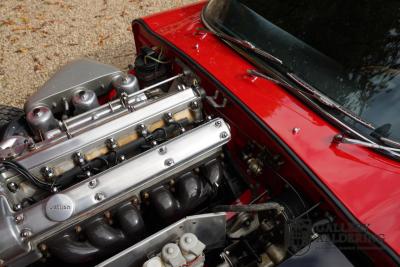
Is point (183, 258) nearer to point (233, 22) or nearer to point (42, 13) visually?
point (233, 22)

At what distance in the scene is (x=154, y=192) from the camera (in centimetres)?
169

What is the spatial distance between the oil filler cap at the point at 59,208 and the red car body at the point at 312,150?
2.81 ft

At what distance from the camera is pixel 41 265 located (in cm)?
167

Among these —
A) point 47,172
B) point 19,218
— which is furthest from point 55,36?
point 19,218

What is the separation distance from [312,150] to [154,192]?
2.33ft

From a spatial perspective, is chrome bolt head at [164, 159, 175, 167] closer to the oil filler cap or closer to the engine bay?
the engine bay

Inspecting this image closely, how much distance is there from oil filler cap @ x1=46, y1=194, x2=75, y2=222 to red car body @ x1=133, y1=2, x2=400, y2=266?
86 cm

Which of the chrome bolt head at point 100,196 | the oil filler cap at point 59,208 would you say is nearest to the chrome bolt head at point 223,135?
the chrome bolt head at point 100,196

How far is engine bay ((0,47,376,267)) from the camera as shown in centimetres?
149

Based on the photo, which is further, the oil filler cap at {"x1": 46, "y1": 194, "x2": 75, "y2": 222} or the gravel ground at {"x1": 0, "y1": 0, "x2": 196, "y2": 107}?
the gravel ground at {"x1": 0, "y1": 0, "x2": 196, "y2": 107}

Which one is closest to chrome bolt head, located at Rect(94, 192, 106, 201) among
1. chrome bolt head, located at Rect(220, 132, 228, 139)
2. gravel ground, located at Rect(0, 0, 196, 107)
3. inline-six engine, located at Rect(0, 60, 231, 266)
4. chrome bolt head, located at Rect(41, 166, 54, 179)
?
inline-six engine, located at Rect(0, 60, 231, 266)

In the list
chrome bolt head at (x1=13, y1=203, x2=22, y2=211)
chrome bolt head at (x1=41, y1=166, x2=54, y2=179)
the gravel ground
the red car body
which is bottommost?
the red car body

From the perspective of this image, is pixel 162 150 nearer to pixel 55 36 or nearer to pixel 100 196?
pixel 100 196

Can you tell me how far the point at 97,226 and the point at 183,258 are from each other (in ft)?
1.28
